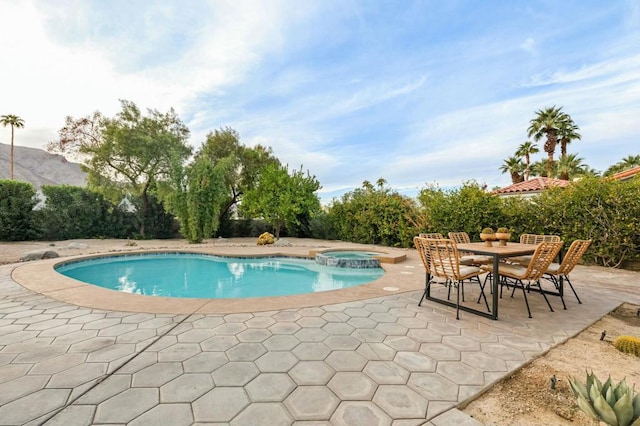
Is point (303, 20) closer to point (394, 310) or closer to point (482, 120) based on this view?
point (482, 120)

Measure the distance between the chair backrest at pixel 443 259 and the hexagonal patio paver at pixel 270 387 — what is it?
2248 millimetres

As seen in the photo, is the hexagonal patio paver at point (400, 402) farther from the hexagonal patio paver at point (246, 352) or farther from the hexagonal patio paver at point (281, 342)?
the hexagonal patio paver at point (246, 352)

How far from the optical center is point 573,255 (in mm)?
3680

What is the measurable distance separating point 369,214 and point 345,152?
4572 mm

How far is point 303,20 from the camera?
7598mm

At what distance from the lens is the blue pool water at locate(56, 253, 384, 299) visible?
6102mm

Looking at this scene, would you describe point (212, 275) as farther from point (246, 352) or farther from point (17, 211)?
point (17, 211)

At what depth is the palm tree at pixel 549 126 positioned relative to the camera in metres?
20.3

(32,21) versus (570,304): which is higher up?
(32,21)

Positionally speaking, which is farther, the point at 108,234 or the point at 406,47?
the point at 108,234

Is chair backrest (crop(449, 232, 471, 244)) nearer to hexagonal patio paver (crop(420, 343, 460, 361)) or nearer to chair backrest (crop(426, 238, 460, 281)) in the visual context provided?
chair backrest (crop(426, 238, 460, 281))

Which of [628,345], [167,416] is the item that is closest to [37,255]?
[167,416]

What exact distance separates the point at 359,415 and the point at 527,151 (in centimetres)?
2868

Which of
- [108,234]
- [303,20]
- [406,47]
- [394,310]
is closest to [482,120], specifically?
[406,47]
